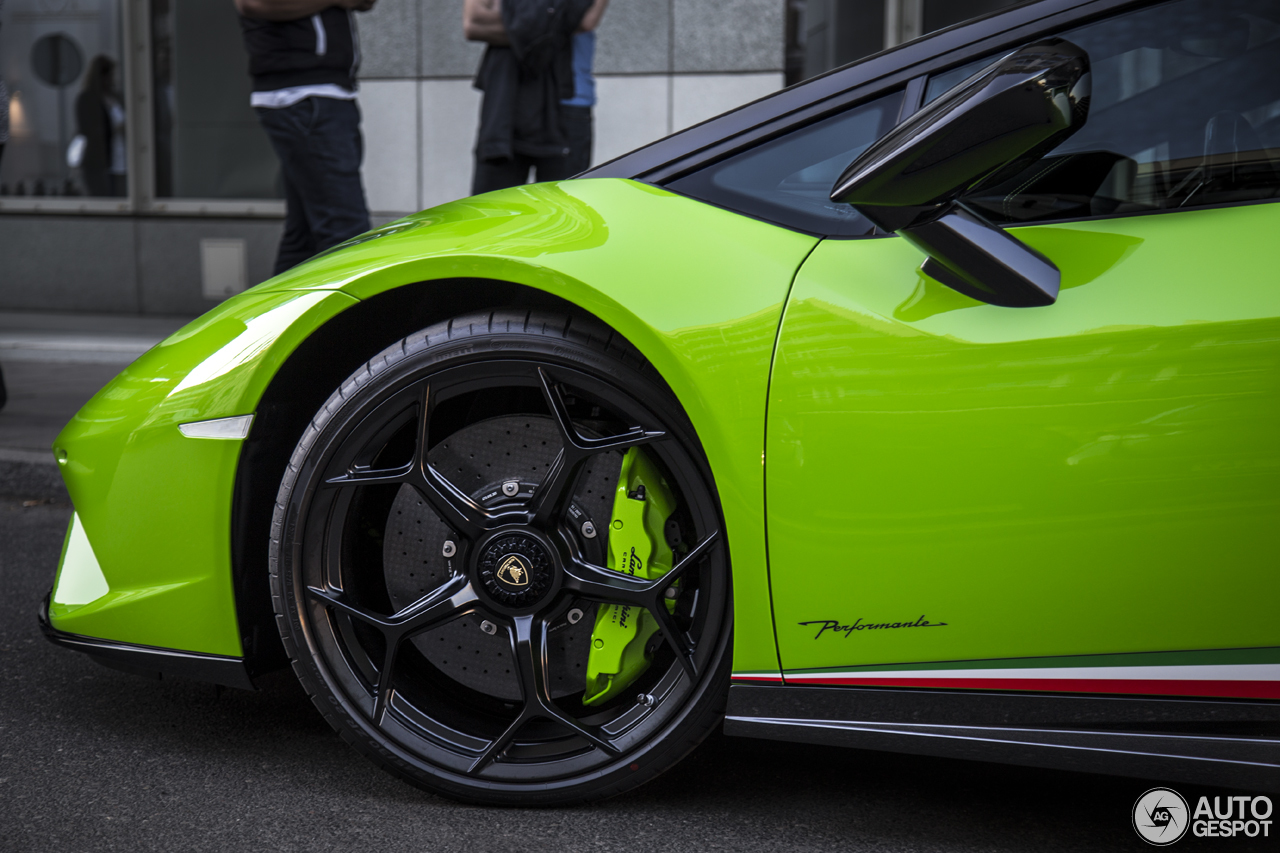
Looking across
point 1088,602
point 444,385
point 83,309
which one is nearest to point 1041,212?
point 1088,602

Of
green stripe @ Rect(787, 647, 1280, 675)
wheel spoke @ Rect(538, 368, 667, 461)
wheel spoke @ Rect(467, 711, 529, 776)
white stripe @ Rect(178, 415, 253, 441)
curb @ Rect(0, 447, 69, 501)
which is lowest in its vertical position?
curb @ Rect(0, 447, 69, 501)

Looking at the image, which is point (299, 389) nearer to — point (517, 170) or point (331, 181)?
point (331, 181)

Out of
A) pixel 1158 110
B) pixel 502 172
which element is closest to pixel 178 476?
pixel 1158 110

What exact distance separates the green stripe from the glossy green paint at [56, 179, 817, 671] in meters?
0.19

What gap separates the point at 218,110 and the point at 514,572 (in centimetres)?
766

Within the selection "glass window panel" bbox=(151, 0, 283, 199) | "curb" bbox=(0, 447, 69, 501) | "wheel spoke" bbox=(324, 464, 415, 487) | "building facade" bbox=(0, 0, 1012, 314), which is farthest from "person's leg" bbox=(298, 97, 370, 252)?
"glass window panel" bbox=(151, 0, 283, 199)

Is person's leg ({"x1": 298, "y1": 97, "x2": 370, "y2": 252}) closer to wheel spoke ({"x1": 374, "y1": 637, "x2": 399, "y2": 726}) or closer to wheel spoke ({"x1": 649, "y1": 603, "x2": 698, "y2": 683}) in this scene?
wheel spoke ({"x1": 374, "y1": 637, "x2": 399, "y2": 726})

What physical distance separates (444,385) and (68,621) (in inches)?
31.1

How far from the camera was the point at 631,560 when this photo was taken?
171 cm

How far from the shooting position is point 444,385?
5.70ft

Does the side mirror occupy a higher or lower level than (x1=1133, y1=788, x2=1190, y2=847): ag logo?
higher

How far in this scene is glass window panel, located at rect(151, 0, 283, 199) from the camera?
27.1 feet

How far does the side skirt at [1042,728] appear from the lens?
1.47m

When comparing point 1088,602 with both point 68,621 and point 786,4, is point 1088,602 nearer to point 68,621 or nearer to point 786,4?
point 68,621
